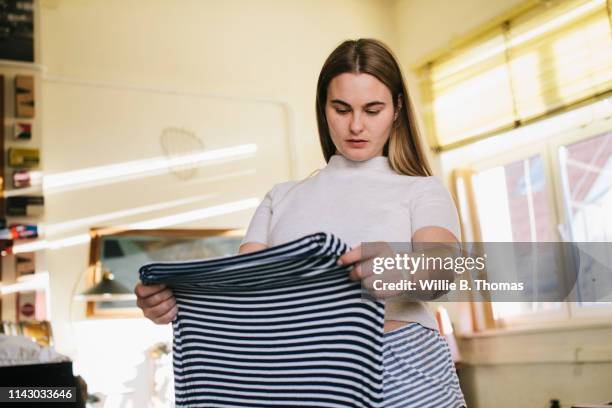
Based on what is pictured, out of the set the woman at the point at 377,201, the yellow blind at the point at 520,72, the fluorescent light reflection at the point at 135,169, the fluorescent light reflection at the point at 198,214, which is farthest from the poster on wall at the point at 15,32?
the woman at the point at 377,201

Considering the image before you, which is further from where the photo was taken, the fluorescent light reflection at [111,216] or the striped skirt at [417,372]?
the fluorescent light reflection at [111,216]

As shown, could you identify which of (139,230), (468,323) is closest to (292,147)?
(139,230)

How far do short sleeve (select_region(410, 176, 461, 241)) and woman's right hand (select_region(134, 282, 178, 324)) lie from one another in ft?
1.16

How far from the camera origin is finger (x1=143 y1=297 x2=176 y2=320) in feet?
3.17

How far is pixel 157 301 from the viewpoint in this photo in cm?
96

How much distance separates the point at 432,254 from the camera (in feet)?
2.94

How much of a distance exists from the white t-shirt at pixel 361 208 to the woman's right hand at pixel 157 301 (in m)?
0.21

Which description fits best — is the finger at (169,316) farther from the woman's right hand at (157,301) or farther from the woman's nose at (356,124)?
the woman's nose at (356,124)

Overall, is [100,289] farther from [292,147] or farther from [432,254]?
[432,254]

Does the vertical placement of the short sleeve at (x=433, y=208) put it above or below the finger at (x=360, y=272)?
above

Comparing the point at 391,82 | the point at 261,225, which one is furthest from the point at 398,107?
the point at 261,225

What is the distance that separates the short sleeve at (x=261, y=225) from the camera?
3.82 feet

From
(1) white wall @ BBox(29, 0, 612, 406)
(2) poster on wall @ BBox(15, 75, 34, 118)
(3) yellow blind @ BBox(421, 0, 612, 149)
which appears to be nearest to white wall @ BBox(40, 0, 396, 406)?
(1) white wall @ BBox(29, 0, 612, 406)

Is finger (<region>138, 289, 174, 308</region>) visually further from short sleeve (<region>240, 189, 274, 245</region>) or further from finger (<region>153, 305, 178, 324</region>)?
short sleeve (<region>240, 189, 274, 245</region>)
